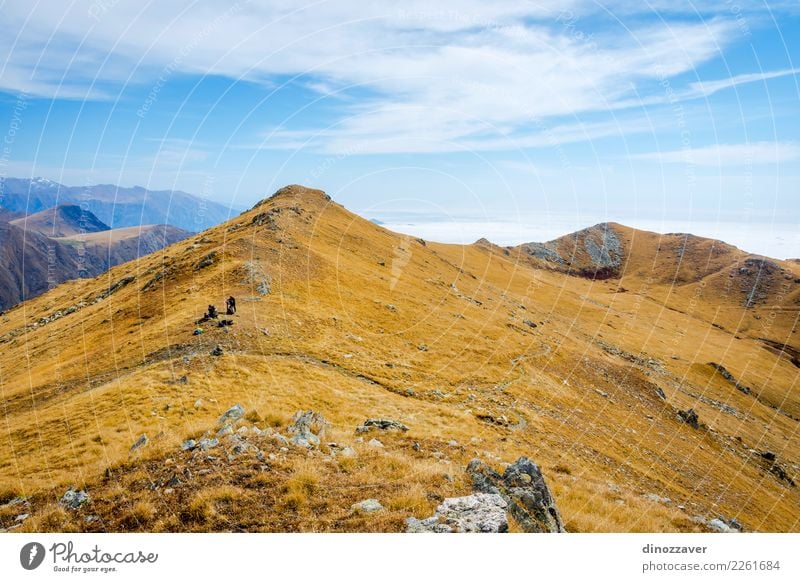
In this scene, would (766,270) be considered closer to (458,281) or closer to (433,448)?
(458,281)

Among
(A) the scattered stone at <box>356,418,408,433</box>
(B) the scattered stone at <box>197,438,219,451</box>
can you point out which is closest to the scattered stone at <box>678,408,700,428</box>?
(A) the scattered stone at <box>356,418,408,433</box>

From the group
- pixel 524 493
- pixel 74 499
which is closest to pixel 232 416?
pixel 74 499

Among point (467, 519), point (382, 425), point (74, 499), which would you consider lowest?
point (382, 425)

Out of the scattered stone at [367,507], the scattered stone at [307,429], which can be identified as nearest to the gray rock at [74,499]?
the scattered stone at [307,429]

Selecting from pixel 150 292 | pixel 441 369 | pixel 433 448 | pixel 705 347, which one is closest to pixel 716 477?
pixel 441 369

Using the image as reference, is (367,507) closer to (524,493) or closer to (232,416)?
(524,493)

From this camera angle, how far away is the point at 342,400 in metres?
30.4

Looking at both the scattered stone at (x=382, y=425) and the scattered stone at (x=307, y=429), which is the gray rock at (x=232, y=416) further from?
the scattered stone at (x=382, y=425)

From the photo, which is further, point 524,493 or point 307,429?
point 307,429

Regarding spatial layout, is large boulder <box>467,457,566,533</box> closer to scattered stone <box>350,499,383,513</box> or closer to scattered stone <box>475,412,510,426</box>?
scattered stone <box>350,499,383,513</box>

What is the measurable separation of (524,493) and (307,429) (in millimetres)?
9127

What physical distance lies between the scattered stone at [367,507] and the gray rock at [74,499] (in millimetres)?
8327

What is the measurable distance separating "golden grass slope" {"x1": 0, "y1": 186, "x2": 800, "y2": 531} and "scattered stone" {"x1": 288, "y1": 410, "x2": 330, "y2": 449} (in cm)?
97

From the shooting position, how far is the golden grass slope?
500 inches
